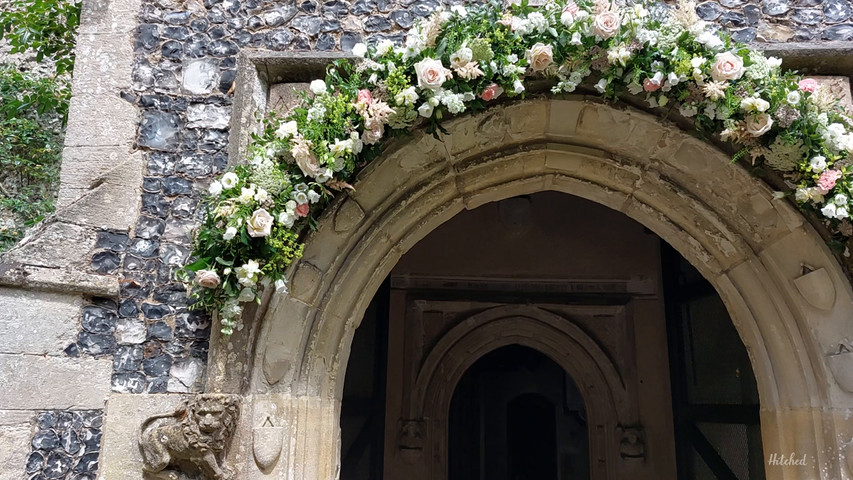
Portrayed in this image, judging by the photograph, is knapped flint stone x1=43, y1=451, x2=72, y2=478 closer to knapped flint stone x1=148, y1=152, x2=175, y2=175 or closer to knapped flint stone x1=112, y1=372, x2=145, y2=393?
knapped flint stone x1=112, y1=372, x2=145, y2=393

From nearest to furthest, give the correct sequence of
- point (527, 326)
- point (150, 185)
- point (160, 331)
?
point (160, 331) < point (150, 185) < point (527, 326)

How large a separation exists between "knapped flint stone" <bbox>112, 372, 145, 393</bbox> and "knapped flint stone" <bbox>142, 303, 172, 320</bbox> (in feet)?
0.64

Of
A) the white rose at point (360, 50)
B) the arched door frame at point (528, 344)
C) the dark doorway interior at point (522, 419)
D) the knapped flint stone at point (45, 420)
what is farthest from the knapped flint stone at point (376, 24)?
the dark doorway interior at point (522, 419)

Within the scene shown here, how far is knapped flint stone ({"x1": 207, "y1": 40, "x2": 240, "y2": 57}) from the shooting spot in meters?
2.45

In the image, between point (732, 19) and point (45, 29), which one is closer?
point (732, 19)

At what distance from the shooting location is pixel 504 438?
26.8 ft

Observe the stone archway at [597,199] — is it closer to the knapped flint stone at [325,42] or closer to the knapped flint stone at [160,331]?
the knapped flint stone at [160,331]

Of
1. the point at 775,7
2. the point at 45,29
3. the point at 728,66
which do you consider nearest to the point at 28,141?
the point at 45,29

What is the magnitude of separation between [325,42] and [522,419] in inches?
269

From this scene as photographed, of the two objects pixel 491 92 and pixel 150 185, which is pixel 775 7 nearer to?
pixel 491 92

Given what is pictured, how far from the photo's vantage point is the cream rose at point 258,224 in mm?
2033

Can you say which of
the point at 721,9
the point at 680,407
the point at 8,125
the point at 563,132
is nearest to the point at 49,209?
the point at 8,125

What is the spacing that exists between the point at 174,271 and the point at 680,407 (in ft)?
9.75

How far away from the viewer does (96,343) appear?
2.20 metres
